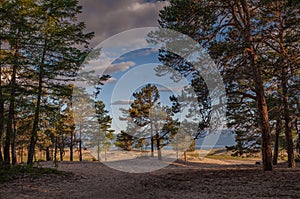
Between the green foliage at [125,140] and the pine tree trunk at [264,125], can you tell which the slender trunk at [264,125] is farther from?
the green foliage at [125,140]

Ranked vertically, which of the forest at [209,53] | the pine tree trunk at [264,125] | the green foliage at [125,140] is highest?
the forest at [209,53]

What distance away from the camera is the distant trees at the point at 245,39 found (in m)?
10.8

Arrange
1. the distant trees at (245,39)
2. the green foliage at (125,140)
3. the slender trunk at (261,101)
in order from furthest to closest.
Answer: the green foliage at (125,140), the slender trunk at (261,101), the distant trees at (245,39)

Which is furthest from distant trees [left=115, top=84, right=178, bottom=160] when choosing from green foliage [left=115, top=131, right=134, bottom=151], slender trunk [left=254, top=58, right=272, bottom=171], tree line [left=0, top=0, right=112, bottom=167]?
slender trunk [left=254, top=58, right=272, bottom=171]

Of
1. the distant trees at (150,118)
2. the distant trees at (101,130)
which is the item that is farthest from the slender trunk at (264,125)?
the distant trees at (101,130)

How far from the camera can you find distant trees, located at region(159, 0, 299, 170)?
35.6 feet

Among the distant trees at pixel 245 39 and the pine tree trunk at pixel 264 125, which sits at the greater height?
the distant trees at pixel 245 39

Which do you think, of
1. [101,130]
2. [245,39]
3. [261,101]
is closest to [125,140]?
[101,130]

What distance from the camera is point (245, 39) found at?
11.1 meters

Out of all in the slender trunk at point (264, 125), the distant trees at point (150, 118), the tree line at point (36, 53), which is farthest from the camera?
the distant trees at point (150, 118)

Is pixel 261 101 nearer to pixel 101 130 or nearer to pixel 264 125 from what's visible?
pixel 264 125

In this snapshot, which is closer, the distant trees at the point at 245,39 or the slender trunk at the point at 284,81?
the slender trunk at the point at 284,81

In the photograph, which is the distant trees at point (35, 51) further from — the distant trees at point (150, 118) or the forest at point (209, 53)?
the distant trees at point (150, 118)

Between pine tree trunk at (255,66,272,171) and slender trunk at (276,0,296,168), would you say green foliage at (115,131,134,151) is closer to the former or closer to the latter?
slender trunk at (276,0,296,168)
